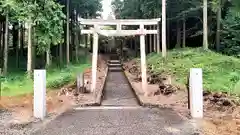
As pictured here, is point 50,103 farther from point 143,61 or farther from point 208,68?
point 208,68

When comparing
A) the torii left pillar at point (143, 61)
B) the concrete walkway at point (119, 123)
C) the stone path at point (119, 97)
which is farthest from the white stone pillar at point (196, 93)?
the torii left pillar at point (143, 61)

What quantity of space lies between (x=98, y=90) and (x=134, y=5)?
2488 centimetres

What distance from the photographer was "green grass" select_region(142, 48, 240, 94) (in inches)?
630

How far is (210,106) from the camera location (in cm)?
1147

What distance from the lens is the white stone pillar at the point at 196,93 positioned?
9.95m

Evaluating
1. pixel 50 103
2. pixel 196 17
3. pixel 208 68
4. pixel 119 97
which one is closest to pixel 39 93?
pixel 50 103

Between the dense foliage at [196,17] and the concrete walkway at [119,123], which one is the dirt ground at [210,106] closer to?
the concrete walkway at [119,123]

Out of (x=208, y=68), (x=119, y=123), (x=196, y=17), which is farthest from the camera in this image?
(x=196, y=17)

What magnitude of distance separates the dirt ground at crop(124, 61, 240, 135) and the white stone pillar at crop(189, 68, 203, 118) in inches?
10.4

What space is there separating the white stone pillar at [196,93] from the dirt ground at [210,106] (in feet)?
0.87

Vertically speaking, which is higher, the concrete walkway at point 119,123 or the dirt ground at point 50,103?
the dirt ground at point 50,103

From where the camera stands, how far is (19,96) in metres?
14.7

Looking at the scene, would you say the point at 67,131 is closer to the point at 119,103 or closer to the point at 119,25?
the point at 119,103

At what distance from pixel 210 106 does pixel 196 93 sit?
1623 millimetres
